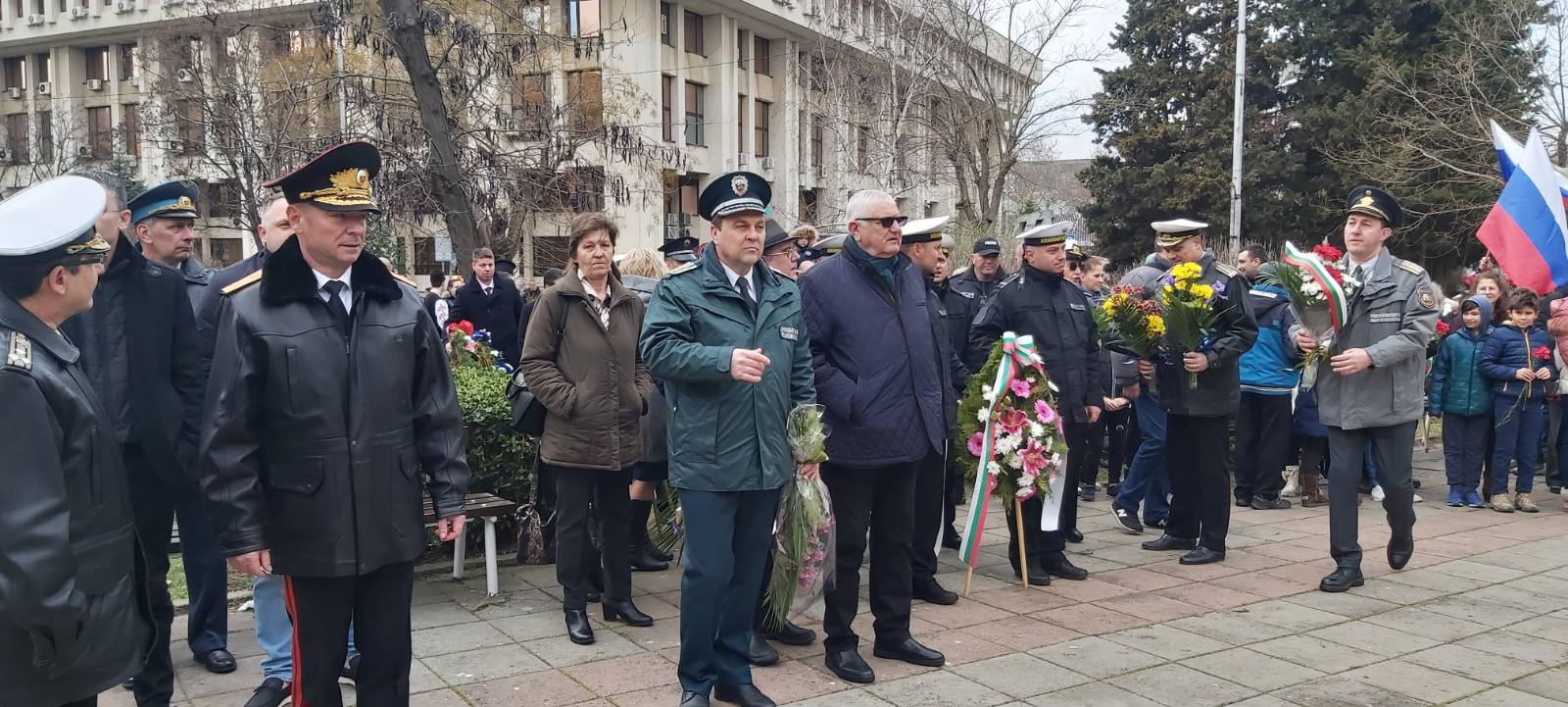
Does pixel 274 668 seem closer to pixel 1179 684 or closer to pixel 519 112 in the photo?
pixel 1179 684

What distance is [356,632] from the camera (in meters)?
3.79

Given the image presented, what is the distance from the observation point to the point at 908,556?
5398 millimetres

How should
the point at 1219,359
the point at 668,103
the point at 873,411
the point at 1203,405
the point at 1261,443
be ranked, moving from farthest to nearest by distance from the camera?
the point at 668,103 < the point at 1261,443 < the point at 1203,405 < the point at 1219,359 < the point at 873,411

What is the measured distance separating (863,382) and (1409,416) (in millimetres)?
3715

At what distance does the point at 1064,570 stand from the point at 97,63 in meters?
56.4

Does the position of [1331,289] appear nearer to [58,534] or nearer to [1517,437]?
[1517,437]

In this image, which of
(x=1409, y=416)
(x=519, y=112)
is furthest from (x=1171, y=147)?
(x=1409, y=416)

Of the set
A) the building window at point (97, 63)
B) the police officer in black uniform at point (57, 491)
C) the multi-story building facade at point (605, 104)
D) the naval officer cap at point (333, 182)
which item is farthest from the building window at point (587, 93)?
the building window at point (97, 63)

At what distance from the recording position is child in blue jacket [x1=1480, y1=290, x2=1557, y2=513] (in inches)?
379

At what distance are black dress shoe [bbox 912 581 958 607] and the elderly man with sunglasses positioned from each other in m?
1.12

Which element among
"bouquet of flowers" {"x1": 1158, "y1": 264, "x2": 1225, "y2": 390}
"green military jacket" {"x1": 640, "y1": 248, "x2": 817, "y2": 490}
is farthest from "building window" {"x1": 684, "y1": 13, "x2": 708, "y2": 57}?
"green military jacket" {"x1": 640, "y1": 248, "x2": 817, "y2": 490}

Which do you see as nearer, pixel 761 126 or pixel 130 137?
pixel 130 137

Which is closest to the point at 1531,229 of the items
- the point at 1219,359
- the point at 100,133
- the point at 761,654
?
the point at 1219,359

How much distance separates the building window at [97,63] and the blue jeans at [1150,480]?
54.2 metres
